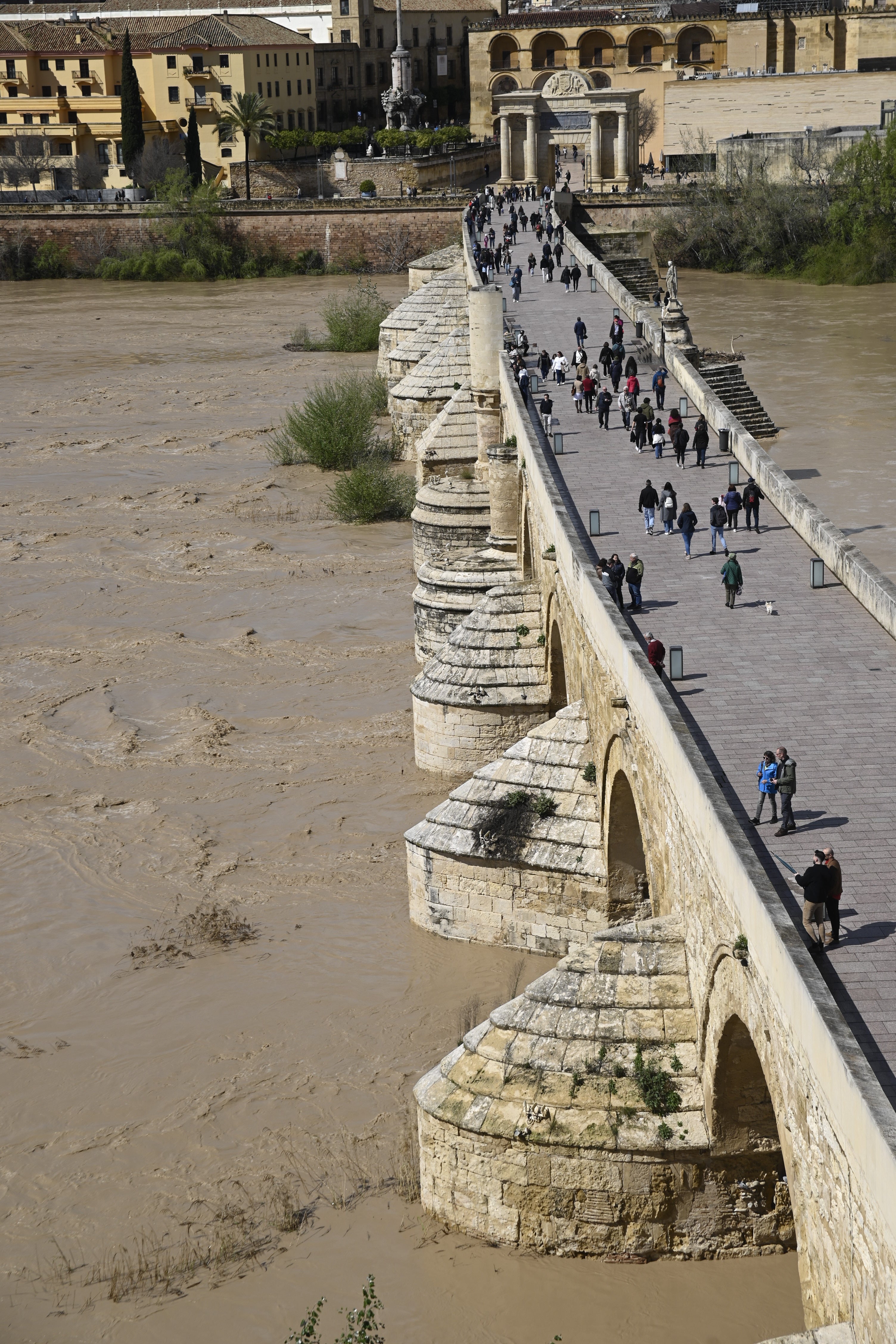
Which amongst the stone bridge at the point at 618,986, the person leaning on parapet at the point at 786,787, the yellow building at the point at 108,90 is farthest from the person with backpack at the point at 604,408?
the yellow building at the point at 108,90

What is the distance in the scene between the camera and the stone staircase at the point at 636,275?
4325 centimetres

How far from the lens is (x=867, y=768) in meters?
11.4

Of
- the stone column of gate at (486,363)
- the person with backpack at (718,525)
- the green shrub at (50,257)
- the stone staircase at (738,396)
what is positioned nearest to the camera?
A: the person with backpack at (718,525)

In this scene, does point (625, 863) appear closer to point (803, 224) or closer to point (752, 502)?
point (752, 502)

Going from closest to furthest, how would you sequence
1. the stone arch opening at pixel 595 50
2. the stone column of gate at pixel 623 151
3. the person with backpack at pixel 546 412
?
the person with backpack at pixel 546 412 → the stone column of gate at pixel 623 151 → the stone arch opening at pixel 595 50

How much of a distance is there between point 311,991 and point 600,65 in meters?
76.0

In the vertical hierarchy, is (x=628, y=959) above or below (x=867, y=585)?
below

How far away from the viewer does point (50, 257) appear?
68.9m

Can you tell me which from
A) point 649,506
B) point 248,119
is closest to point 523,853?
point 649,506

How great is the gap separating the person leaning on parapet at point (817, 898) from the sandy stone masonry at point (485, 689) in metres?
9.41

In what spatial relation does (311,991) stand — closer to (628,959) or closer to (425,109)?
(628,959)

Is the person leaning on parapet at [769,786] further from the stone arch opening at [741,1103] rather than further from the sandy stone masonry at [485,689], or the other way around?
the sandy stone masonry at [485,689]

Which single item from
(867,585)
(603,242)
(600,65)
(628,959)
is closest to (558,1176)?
(628,959)

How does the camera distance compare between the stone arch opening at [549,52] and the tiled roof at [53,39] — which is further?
the stone arch opening at [549,52]
